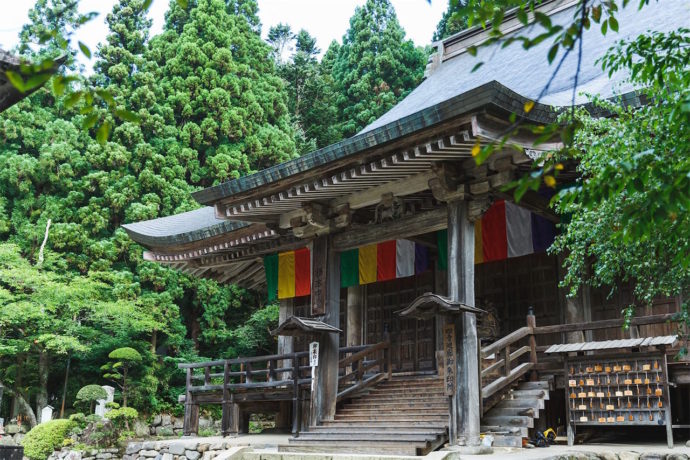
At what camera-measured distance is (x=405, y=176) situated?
10344 mm

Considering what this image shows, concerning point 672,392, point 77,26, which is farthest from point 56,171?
point 77,26

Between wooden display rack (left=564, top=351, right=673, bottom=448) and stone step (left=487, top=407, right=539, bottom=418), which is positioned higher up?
wooden display rack (left=564, top=351, right=673, bottom=448)

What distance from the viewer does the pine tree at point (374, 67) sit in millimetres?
30031

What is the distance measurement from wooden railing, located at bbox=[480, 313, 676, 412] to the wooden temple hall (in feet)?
0.11

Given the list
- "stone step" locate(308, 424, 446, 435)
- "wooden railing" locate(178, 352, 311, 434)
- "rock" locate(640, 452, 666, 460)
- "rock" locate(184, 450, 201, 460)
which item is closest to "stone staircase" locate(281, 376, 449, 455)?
"stone step" locate(308, 424, 446, 435)

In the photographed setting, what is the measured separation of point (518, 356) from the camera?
412 inches

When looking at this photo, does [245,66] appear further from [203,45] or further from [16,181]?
[16,181]

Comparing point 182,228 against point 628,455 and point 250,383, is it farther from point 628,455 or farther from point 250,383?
point 628,455

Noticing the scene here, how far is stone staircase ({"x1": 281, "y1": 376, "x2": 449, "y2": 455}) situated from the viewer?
903cm

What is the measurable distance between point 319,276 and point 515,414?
3840 millimetres

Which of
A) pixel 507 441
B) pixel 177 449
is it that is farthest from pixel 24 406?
pixel 507 441

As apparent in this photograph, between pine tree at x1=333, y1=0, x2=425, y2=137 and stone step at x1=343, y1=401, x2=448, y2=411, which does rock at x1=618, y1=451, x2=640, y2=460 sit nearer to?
stone step at x1=343, y1=401, x2=448, y2=411

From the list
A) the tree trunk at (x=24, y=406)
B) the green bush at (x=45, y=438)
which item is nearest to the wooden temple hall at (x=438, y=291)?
the green bush at (x=45, y=438)

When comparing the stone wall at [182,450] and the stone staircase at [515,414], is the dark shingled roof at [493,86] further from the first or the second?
the stone wall at [182,450]
